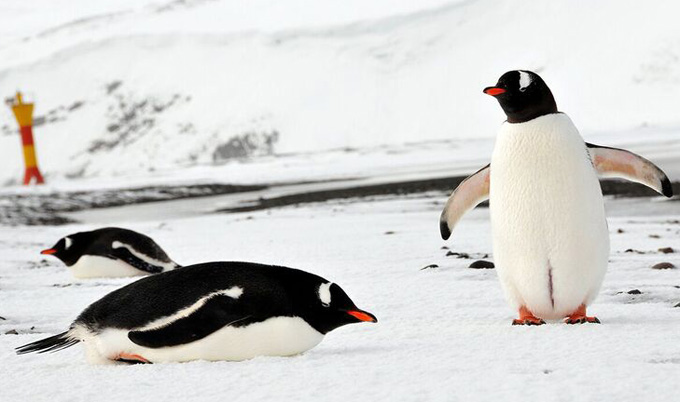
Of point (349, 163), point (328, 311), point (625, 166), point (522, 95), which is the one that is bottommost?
point (349, 163)

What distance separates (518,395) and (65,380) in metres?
1.22

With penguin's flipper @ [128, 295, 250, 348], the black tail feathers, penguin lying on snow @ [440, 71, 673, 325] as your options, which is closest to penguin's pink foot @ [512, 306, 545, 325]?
penguin lying on snow @ [440, 71, 673, 325]

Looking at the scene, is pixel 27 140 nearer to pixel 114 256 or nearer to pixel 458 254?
pixel 114 256

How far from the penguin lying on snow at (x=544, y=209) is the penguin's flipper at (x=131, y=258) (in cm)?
259

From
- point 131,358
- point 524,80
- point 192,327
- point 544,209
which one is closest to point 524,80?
point 524,80

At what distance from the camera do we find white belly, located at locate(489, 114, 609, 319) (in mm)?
3395

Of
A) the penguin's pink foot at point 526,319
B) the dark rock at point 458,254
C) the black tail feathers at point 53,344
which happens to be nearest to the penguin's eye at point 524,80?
the penguin's pink foot at point 526,319

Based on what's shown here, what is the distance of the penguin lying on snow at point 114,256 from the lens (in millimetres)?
5520

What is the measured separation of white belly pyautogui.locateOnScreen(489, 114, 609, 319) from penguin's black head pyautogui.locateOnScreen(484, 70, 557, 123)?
0.04 metres

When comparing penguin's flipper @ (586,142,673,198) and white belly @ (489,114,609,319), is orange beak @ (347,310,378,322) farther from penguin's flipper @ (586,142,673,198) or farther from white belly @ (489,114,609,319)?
penguin's flipper @ (586,142,673,198)

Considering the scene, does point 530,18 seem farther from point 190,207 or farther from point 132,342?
point 132,342

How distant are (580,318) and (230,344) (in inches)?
49.5

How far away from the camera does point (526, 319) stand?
3.41 metres

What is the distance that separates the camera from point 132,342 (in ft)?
9.21
